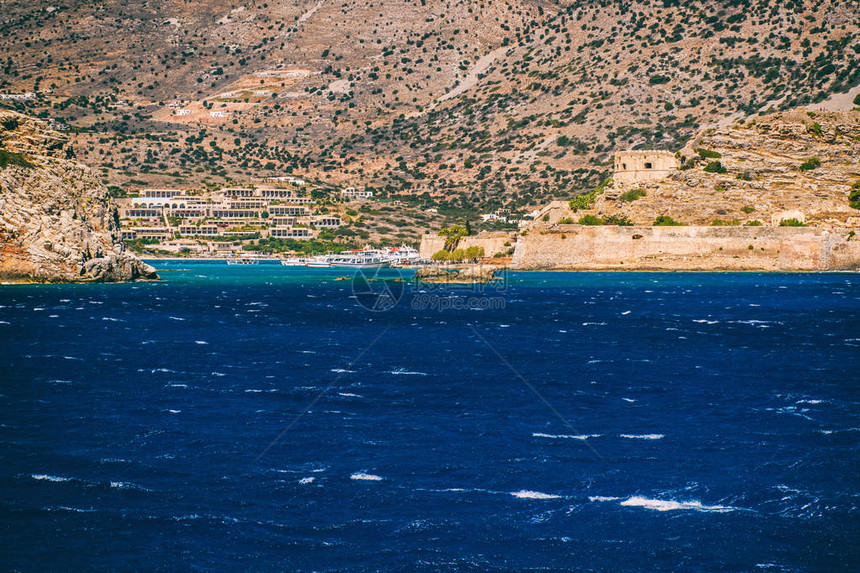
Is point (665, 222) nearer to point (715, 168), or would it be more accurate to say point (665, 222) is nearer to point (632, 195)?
point (632, 195)

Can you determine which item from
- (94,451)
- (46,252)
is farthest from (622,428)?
(46,252)

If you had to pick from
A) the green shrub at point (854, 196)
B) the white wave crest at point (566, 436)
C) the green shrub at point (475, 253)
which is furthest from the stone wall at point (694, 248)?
the white wave crest at point (566, 436)

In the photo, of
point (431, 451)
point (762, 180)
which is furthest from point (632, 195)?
point (431, 451)

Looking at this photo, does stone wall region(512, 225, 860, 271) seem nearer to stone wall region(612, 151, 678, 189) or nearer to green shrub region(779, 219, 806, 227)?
green shrub region(779, 219, 806, 227)

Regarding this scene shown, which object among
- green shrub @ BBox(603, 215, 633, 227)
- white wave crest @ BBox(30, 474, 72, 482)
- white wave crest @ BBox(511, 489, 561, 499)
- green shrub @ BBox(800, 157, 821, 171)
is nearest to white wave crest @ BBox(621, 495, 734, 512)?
white wave crest @ BBox(511, 489, 561, 499)

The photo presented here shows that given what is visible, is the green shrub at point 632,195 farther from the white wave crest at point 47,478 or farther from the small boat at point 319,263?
the white wave crest at point 47,478
